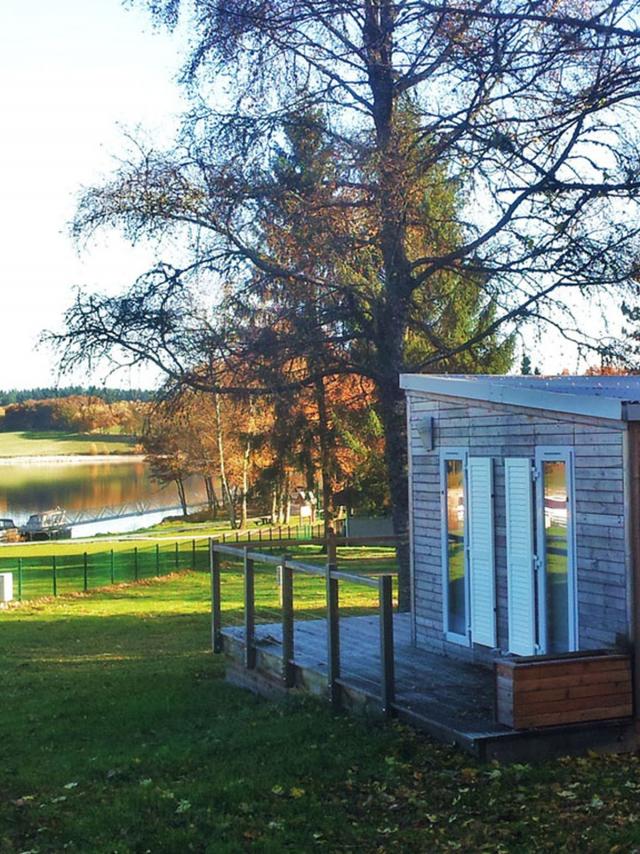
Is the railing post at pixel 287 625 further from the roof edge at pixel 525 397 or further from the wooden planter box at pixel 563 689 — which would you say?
the wooden planter box at pixel 563 689

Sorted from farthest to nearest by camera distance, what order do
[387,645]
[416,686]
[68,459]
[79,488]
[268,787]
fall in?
[68,459] → [79,488] → [416,686] → [387,645] → [268,787]

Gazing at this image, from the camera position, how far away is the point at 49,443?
297ft

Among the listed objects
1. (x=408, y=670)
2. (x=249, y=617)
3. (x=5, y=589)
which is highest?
(x=249, y=617)

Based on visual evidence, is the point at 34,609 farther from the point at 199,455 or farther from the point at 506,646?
the point at 199,455

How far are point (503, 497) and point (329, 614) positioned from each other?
1.88 m

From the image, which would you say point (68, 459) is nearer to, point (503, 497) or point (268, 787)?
point (503, 497)

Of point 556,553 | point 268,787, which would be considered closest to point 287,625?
point 556,553

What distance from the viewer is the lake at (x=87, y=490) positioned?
69.0m

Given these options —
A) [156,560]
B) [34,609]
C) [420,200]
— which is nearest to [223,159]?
[420,200]

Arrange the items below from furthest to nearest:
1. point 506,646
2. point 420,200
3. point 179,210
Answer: point 179,210 → point 420,200 → point 506,646

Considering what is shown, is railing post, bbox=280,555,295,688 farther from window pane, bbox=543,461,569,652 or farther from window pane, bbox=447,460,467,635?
window pane, bbox=543,461,569,652

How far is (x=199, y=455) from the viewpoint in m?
55.2

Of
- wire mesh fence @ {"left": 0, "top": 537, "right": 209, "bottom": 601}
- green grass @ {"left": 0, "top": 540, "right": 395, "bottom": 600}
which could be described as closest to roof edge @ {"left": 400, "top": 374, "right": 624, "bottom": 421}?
green grass @ {"left": 0, "top": 540, "right": 395, "bottom": 600}

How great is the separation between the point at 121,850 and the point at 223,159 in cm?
1256
